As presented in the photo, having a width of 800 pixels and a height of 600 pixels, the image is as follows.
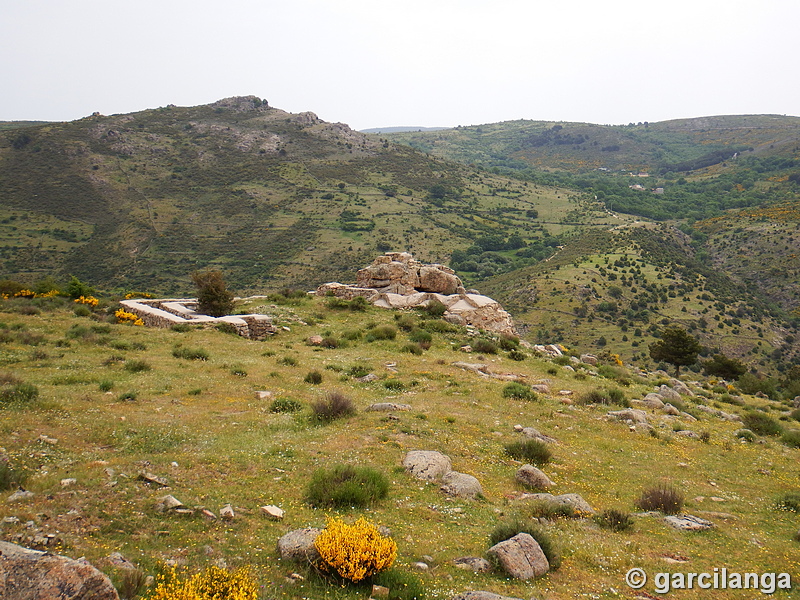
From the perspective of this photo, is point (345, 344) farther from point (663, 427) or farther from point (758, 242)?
point (758, 242)

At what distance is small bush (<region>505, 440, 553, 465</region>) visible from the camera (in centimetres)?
1071

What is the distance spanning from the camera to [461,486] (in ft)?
27.7

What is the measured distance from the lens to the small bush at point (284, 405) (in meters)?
12.3

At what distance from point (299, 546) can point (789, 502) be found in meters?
10.4

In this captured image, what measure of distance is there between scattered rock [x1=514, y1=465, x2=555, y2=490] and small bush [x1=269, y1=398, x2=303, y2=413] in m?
6.17

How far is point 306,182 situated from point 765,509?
112791mm

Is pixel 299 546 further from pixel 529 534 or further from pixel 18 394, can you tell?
pixel 18 394

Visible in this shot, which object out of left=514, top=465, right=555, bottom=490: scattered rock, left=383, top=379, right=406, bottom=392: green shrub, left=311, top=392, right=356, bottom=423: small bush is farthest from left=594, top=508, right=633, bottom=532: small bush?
left=383, top=379, right=406, bottom=392: green shrub

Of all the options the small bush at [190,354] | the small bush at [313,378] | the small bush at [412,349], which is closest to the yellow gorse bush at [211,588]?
the small bush at [313,378]

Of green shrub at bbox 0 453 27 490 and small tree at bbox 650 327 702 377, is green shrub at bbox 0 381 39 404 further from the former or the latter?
small tree at bbox 650 327 702 377

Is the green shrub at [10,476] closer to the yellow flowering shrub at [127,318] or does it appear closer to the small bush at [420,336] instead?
the small bush at [420,336]

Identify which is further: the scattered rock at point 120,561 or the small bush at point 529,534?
the small bush at point 529,534

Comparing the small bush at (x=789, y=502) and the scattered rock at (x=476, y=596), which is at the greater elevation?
the scattered rock at (x=476, y=596)

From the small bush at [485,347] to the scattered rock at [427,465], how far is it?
1375cm
